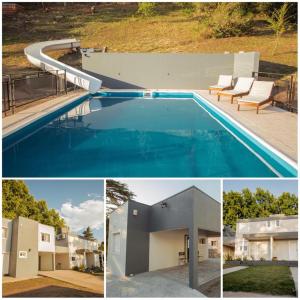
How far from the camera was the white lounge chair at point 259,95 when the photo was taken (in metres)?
8.44

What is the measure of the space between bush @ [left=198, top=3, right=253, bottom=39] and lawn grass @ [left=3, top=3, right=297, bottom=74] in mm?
420

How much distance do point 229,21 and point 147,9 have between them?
17.0 ft

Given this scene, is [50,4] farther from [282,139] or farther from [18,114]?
[282,139]

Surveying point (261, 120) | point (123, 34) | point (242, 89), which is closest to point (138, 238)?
point (261, 120)

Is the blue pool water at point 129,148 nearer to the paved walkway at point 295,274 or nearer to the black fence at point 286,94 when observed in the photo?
the paved walkway at point 295,274

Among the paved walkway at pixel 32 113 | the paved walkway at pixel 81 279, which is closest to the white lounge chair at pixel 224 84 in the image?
the paved walkway at pixel 32 113

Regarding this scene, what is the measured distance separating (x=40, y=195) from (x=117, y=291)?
134cm

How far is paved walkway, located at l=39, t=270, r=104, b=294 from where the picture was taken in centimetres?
402

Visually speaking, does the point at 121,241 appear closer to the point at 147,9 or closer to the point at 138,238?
the point at 138,238

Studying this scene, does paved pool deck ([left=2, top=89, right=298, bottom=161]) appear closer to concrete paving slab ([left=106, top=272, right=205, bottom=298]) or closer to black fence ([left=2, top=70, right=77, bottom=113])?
black fence ([left=2, top=70, right=77, bottom=113])

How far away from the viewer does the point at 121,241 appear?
4.99 m

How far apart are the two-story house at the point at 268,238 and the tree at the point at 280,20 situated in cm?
1569

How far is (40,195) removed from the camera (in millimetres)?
4043

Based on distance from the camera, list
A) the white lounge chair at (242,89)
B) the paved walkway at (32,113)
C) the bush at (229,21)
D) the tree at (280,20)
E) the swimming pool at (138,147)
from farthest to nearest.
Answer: the bush at (229,21) → the tree at (280,20) → the white lounge chair at (242,89) → the paved walkway at (32,113) → the swimming pool at (138,147)
